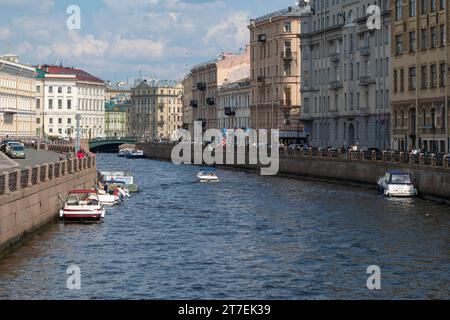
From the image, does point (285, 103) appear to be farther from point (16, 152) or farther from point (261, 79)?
point (16, 152)

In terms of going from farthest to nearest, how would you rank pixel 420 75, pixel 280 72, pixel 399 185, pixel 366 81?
pixel 280 72 < pixel 366 81 < pixel 420 75 < pixel 399 185

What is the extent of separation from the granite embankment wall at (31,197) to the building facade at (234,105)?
10267 cm

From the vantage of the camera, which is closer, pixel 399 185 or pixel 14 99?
pixel 399 185

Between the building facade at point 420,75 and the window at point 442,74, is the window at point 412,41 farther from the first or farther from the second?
the window at point 442,74

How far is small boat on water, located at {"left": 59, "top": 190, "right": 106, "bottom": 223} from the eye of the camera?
58.2m

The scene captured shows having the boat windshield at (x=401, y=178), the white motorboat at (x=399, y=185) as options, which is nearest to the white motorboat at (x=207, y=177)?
the white motorboat at (x=399, y=185)

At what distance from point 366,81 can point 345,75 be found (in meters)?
7.74

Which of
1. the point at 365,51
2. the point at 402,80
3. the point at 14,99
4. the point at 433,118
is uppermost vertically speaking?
the point at 365,51

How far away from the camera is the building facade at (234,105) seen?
6801 inches

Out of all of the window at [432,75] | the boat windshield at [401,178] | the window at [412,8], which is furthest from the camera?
the window at [412,8]

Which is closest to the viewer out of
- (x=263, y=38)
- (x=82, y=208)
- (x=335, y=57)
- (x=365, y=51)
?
(x=82, y=208)

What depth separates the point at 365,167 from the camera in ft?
291

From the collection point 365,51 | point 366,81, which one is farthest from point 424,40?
point 365,51

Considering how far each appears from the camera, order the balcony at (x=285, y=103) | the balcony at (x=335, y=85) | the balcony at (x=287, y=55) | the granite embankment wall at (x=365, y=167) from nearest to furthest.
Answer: the granite embankment wall at (x=365, y=167) < the balcony at (x=335, y=85) < the balcony at (x=287, y=55) < the balcony at (x=285, y=103)
